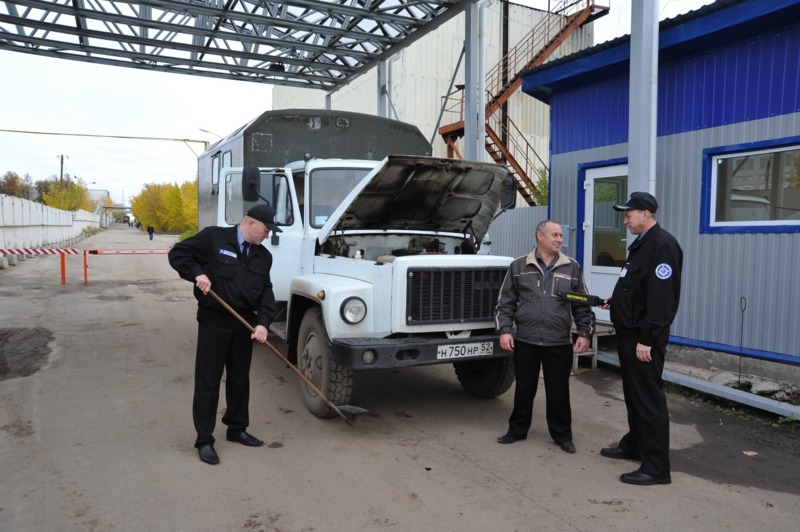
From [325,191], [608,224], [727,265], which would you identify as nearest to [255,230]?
[325,191]

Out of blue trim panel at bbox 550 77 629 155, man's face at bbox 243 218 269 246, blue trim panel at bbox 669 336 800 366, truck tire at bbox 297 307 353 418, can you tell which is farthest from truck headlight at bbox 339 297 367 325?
blue trim panel at bbox 550 77 629 155

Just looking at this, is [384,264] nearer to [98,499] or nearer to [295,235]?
[295,235]

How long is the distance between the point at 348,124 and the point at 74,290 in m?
10.2

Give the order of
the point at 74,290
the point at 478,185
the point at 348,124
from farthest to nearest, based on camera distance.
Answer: the point at 74,290 < the point at 348,124 < the point at 478,185

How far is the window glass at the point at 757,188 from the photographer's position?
20.4 ft

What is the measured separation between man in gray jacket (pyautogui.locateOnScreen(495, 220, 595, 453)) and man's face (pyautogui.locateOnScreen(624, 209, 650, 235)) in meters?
0.55

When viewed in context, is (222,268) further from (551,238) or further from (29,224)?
(29,224)

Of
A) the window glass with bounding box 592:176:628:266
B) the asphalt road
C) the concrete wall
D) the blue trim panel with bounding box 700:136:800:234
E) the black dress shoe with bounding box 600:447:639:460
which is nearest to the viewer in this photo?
the asphalt road

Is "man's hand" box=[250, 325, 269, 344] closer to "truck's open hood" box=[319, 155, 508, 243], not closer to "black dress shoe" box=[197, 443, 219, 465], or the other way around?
"black dress shoe" box=[197, 443, 219, 465]

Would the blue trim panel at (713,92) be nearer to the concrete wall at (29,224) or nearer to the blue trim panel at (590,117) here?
the blue trim panel at (590,117)

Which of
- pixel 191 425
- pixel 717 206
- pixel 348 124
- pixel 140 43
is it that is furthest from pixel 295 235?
pixel 140 43

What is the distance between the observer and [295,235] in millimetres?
6184

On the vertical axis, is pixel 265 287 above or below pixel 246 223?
below

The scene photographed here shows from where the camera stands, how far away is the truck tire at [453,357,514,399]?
567cm
